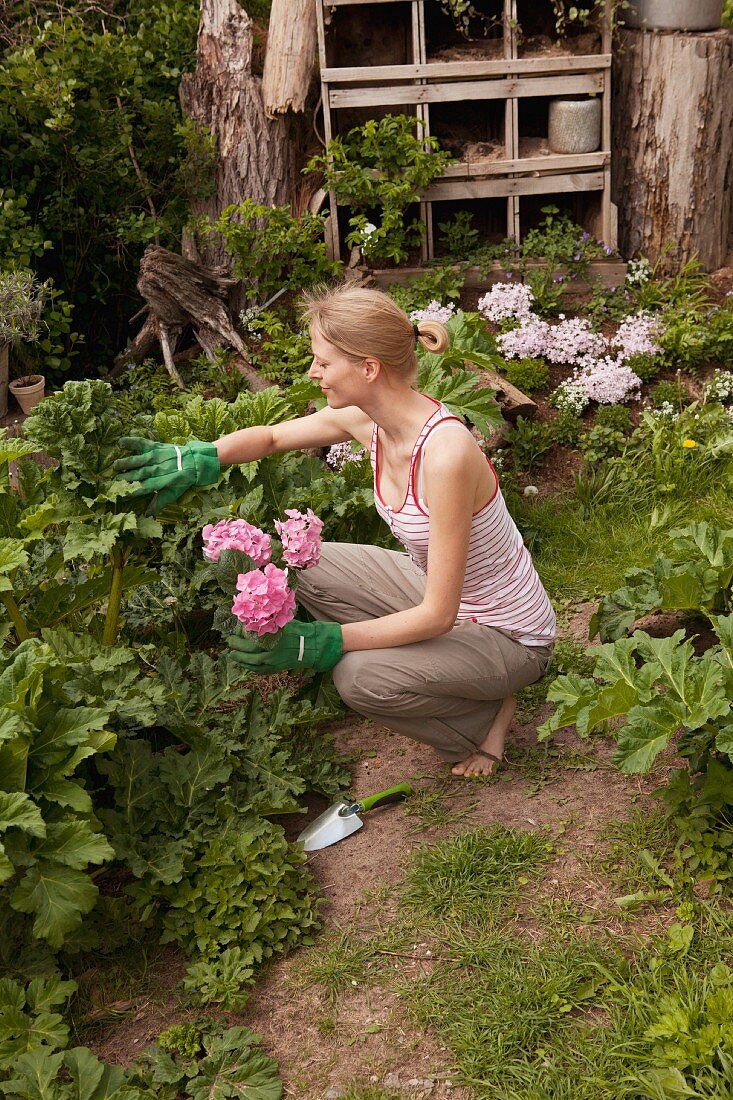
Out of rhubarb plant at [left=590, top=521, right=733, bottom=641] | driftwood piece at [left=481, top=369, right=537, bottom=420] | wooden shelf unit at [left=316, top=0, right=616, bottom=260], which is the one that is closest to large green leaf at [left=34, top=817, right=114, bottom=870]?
rhubarb plant at [left=590, top=521, right=733, bottom=641]

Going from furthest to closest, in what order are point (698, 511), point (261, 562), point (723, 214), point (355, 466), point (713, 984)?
point (723, 214) < point (698, 511) < point (355, 466) < point (261, 562) < point (713, 984)

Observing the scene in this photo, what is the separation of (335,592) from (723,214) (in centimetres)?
421

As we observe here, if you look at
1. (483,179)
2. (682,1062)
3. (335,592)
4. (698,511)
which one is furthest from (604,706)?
(483,179)

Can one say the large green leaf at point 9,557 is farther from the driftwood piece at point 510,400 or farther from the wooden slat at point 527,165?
the wooden slat at point 527,165

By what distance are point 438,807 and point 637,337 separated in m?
3.34

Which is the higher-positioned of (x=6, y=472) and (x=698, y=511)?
(x=6, y=472)

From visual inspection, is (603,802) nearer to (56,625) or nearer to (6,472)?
(56,625)

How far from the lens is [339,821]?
3.04 m

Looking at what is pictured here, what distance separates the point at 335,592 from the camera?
338cm

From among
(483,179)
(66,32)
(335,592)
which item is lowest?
(335,592)

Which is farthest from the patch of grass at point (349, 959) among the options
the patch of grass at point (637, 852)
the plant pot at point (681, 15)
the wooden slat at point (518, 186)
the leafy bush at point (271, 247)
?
the plant pot at point (681, 15)

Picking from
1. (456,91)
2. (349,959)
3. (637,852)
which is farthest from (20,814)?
(456,91)

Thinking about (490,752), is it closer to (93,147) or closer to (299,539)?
(299,539)

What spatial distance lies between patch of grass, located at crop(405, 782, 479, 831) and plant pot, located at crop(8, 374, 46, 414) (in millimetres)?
3367
